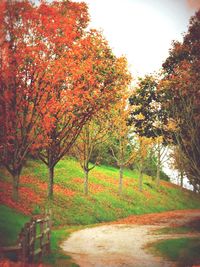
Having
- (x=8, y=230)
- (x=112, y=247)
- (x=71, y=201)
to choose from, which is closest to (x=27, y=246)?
(x=8, y=230)

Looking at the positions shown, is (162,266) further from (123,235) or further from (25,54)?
(25,54)

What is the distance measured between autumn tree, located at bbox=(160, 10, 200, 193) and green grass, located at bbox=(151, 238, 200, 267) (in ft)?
11.7

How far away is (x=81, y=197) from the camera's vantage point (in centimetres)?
3488

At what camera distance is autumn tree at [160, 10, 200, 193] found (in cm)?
2017

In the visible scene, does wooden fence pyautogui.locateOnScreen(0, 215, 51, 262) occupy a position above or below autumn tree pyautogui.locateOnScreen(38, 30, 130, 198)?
below

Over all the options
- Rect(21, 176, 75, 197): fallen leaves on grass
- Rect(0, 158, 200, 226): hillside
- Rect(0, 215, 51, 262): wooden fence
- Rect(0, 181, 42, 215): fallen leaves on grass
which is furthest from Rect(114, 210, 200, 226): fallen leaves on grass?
Rect(0, 215, 51, 262): wooden fence

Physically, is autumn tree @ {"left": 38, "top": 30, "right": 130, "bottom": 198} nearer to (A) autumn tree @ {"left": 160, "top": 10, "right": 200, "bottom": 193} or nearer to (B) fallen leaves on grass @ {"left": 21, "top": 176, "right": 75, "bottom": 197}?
(A) autumn tree @ {"left": 160, "top": 10, "right": 200, "bottom": 193}

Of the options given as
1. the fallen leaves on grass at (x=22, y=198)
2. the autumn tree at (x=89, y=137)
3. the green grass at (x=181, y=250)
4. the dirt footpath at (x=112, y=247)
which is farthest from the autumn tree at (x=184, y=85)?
the autumn tree at (x=89, y=137)

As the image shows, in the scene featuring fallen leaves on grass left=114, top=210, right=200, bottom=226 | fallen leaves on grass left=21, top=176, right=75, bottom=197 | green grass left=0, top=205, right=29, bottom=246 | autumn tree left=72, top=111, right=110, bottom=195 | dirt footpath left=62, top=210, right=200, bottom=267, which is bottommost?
fallen leaves on grass left=114, top=210, right=200, bottom=226

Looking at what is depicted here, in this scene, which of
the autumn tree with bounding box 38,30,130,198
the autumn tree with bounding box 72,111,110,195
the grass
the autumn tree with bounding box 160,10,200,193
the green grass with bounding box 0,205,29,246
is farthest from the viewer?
the autumn tree with bounding box 72,111,110,195

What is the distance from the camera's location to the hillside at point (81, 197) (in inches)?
1131

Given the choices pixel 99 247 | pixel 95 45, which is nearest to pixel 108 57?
pixel 95 45

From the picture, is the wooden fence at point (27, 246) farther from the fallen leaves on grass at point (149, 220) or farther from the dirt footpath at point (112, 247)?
the fallen leaves on grass at point (149, 220)

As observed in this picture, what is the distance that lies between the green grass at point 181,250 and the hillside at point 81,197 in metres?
7.58
